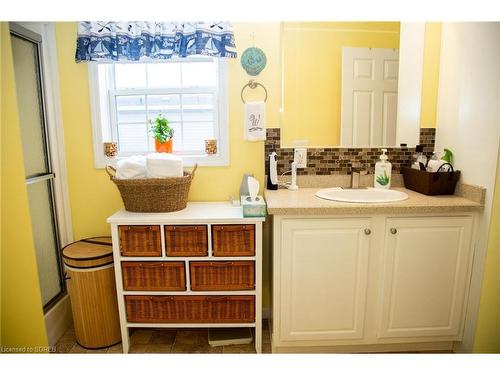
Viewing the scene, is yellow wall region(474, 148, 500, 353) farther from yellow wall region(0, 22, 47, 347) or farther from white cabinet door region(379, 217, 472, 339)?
yellow wall region(0, 22, 47, 347)

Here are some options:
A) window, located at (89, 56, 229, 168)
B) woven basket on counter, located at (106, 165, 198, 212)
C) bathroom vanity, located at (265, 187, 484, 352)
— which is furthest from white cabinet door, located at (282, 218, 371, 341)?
window, located at (89, 56, 229, 168)

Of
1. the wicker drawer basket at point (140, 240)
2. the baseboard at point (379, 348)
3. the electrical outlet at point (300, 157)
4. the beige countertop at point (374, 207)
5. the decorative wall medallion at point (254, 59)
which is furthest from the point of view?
the electrical outlet at point (300, 157)

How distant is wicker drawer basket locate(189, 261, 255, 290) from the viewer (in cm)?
178

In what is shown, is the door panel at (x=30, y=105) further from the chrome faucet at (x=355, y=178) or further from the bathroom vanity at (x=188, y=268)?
the chrome faucet at (x=355, y=178)

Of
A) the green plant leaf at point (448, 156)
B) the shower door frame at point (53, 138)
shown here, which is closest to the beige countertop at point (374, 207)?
the green plant leaf at point (448, 156)

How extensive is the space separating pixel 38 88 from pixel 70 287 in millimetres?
A: 1211

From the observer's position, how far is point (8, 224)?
91 cm

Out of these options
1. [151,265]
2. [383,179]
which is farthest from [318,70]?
[151,265]

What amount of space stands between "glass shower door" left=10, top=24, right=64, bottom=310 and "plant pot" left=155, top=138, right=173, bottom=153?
69 cm

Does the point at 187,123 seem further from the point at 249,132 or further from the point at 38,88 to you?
the point at 38,88

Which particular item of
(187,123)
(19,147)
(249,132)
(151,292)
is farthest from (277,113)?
(19,147)

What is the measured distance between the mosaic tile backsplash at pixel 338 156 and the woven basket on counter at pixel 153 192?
0.61 m

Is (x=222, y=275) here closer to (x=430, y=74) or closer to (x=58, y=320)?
(x=58, y=320)

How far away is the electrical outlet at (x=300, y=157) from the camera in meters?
2.08
